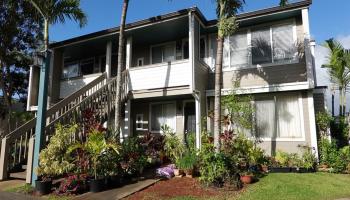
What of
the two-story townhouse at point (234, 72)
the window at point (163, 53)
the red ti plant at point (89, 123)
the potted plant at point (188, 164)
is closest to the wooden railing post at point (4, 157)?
the red ti plant at point (89, 123)

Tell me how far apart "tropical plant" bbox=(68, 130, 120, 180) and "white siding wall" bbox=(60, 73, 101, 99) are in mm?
6506

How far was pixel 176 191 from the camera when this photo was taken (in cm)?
786

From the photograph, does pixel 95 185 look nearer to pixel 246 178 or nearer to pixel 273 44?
pixel 246 178

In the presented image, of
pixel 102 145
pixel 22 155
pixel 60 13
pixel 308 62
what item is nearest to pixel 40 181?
pixel 102 145

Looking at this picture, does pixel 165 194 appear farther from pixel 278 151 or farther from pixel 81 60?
pixel 81 60

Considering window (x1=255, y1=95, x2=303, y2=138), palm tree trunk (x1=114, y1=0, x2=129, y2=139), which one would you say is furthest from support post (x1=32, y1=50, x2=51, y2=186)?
window (x1=255, y1=95, x2=303, y2=138)

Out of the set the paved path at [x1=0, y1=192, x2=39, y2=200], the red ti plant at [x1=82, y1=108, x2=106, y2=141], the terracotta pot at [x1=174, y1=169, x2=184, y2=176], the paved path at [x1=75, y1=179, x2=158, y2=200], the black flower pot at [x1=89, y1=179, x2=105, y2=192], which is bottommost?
the paved path at [x1=0, y1=192, x2=39, y2=200]

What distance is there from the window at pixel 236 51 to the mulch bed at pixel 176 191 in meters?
6.09

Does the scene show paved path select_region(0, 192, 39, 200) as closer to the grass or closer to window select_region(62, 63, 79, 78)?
the grass

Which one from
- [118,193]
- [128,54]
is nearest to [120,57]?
[128,54]

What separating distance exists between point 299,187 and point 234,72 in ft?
19.7

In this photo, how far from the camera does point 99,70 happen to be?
16844mm

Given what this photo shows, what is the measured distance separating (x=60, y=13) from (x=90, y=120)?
18.6 ft

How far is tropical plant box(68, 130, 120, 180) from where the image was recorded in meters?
8.08
